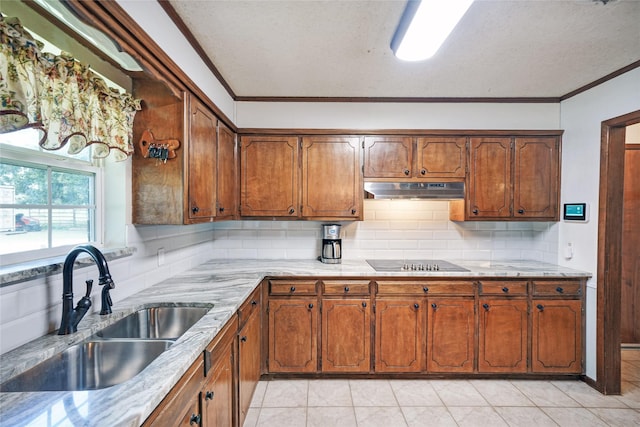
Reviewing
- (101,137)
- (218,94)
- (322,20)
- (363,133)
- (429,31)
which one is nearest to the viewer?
(101,137)

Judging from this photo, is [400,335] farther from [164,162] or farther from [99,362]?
[164,162]

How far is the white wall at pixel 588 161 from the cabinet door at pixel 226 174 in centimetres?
307

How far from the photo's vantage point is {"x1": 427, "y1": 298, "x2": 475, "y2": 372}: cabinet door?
260 cm

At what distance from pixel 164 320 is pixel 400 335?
73.3 inches

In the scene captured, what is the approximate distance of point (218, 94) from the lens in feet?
8.09

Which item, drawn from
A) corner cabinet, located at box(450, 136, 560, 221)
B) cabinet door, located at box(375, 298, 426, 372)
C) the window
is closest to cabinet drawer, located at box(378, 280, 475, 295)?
cabinet door, located at box(375, 298, 426, 372)

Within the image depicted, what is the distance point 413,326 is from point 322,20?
2375 mm

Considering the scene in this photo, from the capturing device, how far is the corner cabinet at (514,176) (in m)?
2.87

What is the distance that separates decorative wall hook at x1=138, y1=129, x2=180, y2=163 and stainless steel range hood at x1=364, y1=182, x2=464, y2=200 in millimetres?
1715

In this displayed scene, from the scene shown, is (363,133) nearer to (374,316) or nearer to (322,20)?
(322,20)

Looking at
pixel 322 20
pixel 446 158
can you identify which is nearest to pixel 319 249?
pixel 446 158

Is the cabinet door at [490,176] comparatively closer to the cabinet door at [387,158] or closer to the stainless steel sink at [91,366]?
the cabinet door at [387,158]

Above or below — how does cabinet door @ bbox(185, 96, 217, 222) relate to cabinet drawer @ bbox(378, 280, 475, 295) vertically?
above

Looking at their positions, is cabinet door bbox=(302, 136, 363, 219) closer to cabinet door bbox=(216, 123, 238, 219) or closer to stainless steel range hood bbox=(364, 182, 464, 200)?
stainless steel range hood bbox=(364, 182, 464, 200)
